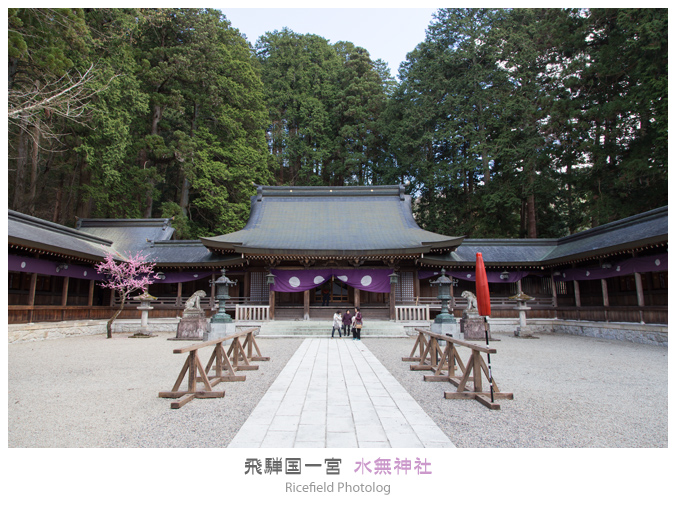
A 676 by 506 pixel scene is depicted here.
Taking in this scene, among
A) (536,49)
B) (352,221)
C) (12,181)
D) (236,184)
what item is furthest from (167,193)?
(536,49)

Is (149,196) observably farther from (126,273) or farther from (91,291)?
(126,273)

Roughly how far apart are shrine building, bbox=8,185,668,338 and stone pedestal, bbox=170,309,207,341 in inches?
93.1

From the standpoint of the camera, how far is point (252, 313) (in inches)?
610

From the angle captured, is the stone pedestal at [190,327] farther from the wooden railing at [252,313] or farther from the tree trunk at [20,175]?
the tree trunk at [20,175]

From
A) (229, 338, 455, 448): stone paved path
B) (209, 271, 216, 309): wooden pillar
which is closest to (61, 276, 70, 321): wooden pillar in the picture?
(209, 271, 216, 309): wooden pillar

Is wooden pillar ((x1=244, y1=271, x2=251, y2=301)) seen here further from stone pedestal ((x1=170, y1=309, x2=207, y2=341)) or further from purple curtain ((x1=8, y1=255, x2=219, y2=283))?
stone pedestal ((x1=170, y1=309, x2=207, y2=341))

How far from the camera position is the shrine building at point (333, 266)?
43.8 feet

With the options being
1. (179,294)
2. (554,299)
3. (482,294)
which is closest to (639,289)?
(554,299)

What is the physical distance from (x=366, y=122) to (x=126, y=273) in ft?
72.9

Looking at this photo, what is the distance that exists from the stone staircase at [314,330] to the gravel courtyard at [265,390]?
168 inches

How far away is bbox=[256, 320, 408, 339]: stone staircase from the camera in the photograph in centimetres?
1327

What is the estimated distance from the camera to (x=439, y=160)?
2861 cm

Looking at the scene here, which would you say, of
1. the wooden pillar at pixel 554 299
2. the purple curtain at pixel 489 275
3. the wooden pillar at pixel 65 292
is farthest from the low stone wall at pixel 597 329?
the wooden pillar at pixel 65 292

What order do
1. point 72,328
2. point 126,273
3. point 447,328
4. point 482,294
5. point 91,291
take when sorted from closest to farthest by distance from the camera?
point 482,294 < point 447,328 < point 72,328 < point 126,273 < point 91,291
